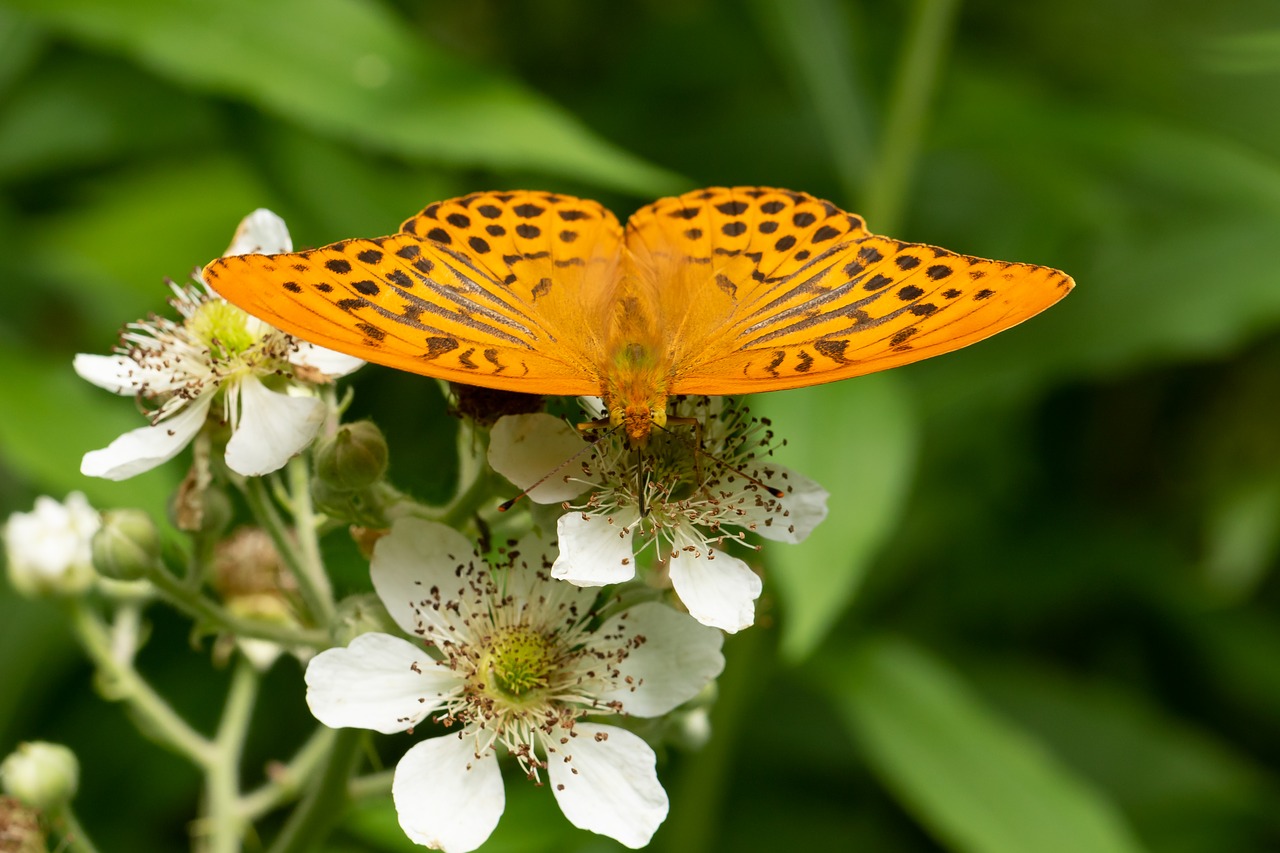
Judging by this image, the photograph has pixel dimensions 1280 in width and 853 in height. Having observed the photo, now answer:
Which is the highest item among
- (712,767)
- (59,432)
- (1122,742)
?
(59,432)

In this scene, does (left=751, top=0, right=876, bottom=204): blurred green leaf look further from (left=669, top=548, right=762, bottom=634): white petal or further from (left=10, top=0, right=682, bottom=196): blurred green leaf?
(left=669, top=548, right=762, bottom=634): white petal

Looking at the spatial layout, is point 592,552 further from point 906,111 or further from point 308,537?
point 906,111

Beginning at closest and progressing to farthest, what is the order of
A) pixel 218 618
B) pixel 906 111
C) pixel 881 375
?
pixel 218 618 → pixel 881 375 → pixel 906 111

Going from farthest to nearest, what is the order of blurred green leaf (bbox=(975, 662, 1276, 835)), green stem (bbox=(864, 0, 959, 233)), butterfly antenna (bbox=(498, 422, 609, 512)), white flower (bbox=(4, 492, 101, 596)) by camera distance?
blurred green leaf (bbox=(975, 662, 1276, 835)) < green stem (bbox=(864, 0, 959, 233)) < white flower (bbox=(4, 492, 101, 596)) < butterfly antenna (bbox=(498, 422, 609, 512))

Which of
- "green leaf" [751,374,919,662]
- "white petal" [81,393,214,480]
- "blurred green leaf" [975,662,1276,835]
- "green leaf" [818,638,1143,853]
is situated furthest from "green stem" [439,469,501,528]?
"blurred green leaf" [975,662,1276,835]

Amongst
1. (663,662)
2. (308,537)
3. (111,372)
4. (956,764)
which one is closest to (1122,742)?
(956,764)

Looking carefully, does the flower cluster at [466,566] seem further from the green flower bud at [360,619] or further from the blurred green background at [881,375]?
the blurred green background at [881,375]

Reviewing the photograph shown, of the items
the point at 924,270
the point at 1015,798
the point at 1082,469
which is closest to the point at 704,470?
the point at 924,270
